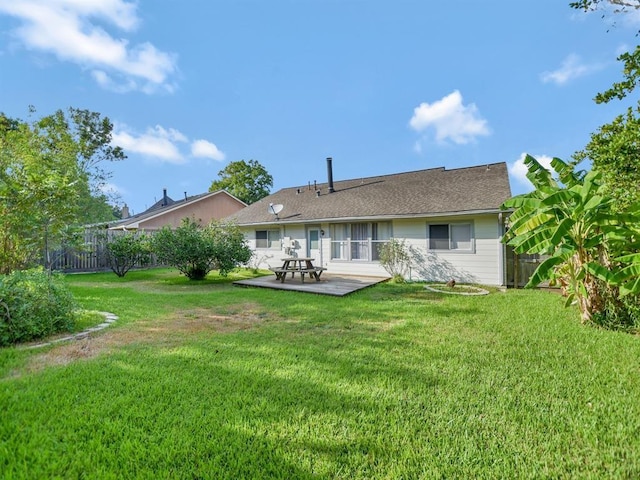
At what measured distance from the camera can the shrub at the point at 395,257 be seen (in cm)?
1213

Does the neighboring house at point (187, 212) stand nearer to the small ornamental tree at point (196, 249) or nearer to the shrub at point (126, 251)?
the shrub at point (126, 251)

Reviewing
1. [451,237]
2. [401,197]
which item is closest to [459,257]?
[451,237]

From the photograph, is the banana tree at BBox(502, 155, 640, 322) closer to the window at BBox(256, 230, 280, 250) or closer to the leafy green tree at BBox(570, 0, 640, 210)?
the leafy green tree at BBox(570, 0, 640, 210)

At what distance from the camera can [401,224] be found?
12391 mm

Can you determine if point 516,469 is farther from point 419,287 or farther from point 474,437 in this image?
point 419,287

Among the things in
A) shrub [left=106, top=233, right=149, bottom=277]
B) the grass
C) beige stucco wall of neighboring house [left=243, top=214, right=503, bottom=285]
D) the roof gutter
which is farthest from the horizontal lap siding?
shrub [left=106, top=233, right=149, bottom=277]

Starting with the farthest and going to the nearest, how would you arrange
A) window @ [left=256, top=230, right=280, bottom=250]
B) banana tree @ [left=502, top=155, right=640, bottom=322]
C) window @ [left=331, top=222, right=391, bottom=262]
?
window @ [left=256, top=230, right=280, bottom=250], window @ [left=331, top=222, right=391, bottom=262], banana tree @ [left=502, top=155, right=640, bottom=322]

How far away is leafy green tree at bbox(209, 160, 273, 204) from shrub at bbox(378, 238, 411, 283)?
26.5 metres

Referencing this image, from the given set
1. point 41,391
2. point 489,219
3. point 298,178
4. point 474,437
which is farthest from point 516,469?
point 298,178

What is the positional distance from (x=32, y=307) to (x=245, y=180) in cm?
3271

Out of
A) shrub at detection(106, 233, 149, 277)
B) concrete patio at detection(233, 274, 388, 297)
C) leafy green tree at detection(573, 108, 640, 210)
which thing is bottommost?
concrete patio at detection(233, 274, 388, 297)

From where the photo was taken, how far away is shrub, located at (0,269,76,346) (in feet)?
15.5

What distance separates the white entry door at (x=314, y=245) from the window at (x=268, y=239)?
213cm

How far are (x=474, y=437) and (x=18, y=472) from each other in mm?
3366
